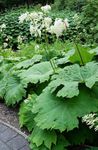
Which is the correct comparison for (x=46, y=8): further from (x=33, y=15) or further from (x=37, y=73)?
(x=37, y=73)

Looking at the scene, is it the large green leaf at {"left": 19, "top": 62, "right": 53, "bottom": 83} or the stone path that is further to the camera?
the large green leaf at {"left": 19, "top": 62, "right": 53, "bottom": 83}

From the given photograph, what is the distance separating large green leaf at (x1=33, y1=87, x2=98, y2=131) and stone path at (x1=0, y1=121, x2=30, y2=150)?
18.7 inches

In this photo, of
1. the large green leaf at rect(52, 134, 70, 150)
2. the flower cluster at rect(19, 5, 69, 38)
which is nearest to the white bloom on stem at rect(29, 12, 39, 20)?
the flower cluster at rect(19, 5, 69, 38)

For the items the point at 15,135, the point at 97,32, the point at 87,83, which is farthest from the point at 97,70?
the point at 97,32

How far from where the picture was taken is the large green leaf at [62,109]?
3688 millimetres

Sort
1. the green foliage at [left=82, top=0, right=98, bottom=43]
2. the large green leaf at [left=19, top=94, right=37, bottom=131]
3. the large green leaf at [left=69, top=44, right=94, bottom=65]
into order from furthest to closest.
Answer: the green foliage at [left=82, top=0, right=98, bottom=43], the large green leaf at [left=69, top=44, right=94, bottom=65], the large green leaf at [left=19, top=94, right=37, bottom=131]

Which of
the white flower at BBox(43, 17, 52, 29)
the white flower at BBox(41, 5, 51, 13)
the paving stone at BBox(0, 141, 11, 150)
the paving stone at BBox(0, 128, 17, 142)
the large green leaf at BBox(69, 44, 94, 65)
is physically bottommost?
the paving stone at BBox(0, 128, 17, 142)

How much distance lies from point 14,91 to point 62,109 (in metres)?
1.28

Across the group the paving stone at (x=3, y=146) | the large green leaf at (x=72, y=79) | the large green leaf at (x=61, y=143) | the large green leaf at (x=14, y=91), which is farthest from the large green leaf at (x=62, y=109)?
the large green leaf at (x=14, y=91)

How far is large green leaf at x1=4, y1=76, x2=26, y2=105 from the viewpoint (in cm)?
486

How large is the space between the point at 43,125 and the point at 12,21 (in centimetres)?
826

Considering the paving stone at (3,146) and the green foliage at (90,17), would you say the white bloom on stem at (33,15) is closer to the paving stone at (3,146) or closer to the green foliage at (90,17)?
the paving stone at (3,146)

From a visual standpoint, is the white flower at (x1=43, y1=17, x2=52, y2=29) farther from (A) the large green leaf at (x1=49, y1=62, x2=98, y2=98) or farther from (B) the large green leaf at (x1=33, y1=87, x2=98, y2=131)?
(B) the large green leaf at (x1=33, y1=87, x2=98, y2=131)

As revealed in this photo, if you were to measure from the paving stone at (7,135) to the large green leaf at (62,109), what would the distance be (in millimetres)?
666
